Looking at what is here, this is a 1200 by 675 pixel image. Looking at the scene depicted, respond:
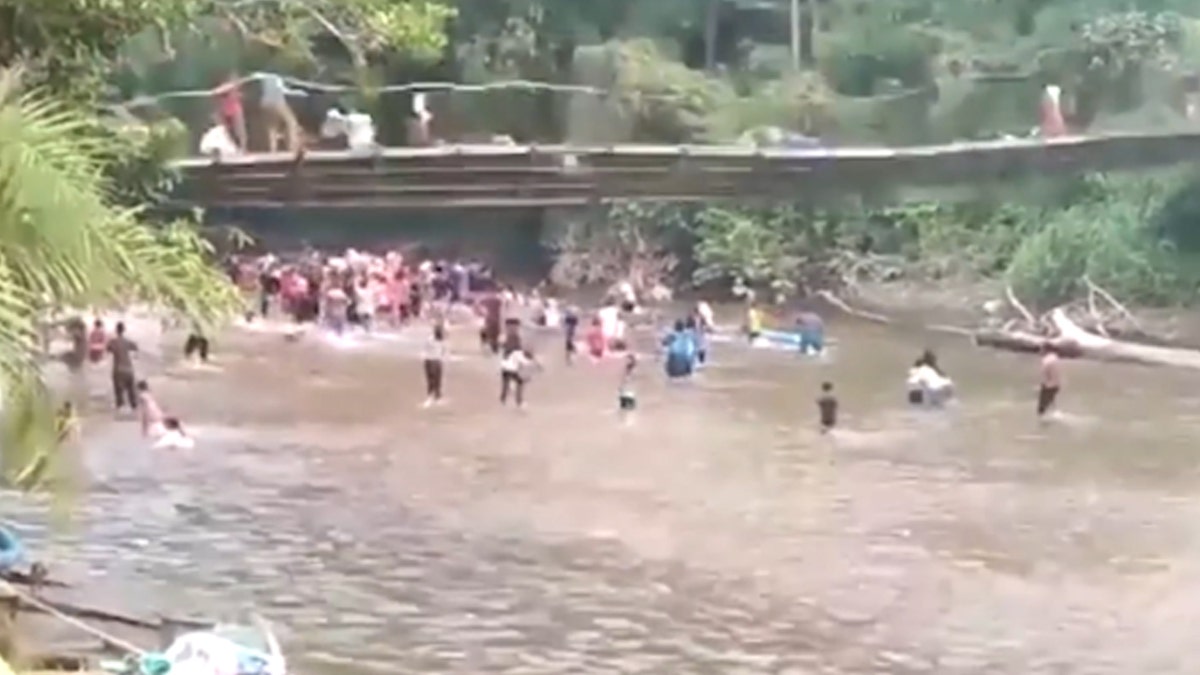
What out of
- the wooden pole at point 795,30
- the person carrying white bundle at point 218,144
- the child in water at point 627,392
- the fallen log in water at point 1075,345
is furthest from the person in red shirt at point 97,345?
the wooden pole at point 795,30

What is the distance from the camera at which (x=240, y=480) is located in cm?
2042

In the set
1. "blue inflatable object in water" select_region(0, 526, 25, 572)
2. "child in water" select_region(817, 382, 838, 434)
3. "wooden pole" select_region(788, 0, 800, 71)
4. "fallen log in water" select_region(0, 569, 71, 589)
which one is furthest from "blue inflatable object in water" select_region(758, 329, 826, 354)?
"blue inflatable object in water" select_region(0, 526, 25, 572)

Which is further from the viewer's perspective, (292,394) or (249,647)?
(292,394)

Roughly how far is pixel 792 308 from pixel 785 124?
1385cm

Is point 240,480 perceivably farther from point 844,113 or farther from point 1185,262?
point 1185,262

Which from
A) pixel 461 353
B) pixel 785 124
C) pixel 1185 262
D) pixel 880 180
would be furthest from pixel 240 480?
pixel 1185 262

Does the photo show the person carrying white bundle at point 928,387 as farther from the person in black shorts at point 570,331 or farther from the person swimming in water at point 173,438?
the person swimming in water at point 173,438

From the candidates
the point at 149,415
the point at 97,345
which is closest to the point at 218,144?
the point at 149,415

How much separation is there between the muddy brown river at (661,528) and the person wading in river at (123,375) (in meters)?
0.56

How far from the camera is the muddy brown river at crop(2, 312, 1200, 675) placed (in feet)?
45.4

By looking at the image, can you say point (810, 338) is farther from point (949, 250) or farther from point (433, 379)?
point (949, 250)

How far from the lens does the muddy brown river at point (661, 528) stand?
13828mm

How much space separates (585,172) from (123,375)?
554cm

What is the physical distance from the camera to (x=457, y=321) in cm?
3809
